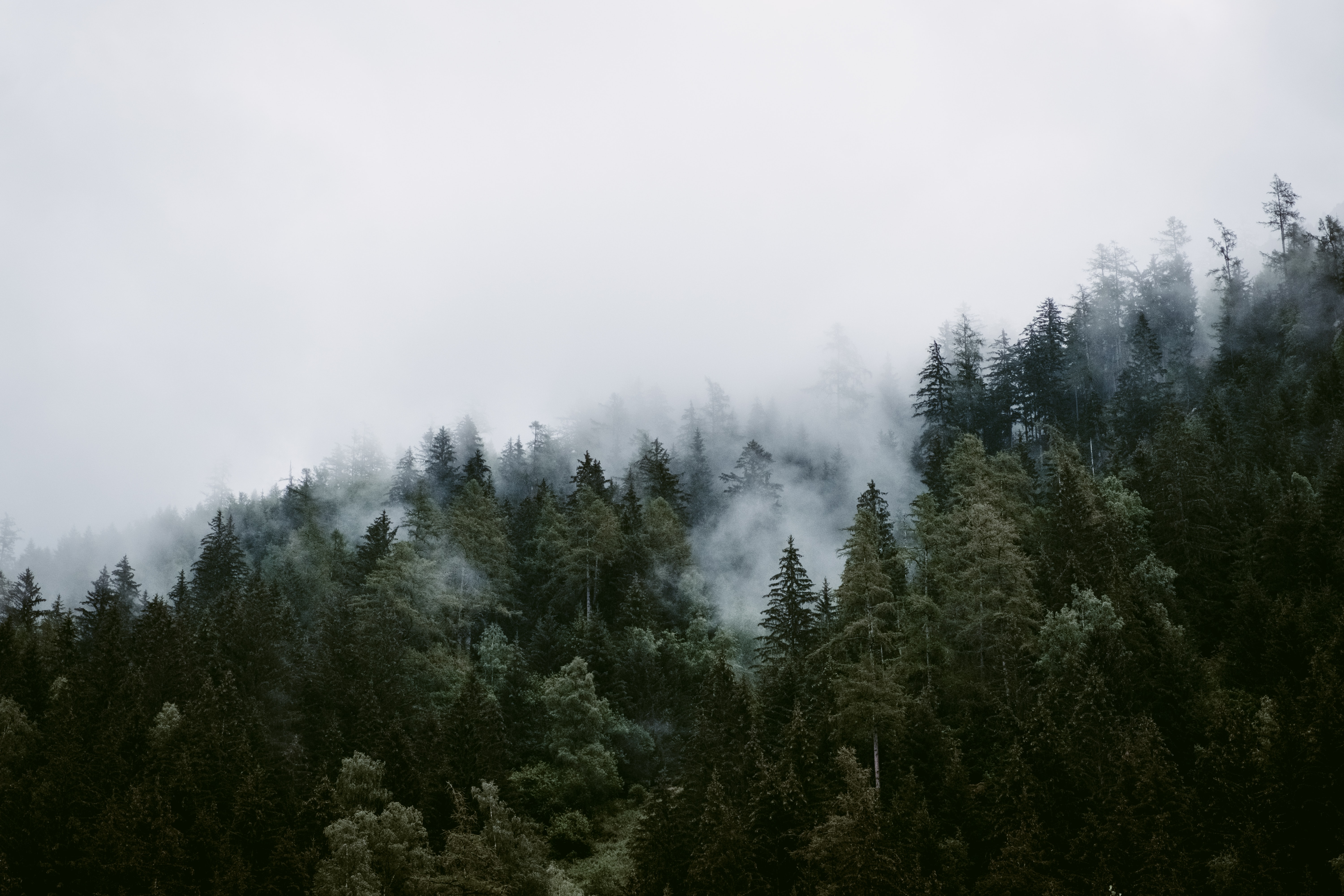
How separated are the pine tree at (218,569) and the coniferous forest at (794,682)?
516 millimetres

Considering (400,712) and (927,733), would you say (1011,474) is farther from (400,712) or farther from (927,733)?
(400,712)

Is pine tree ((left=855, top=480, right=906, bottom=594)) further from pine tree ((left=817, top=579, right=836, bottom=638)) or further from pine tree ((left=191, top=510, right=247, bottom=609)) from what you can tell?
pine tree ((left=191, top=510, right=247, bottom=609))

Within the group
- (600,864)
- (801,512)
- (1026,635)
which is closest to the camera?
(1026,635)

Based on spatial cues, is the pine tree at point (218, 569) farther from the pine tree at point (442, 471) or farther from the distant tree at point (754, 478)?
the distant tree at point (754, 478)

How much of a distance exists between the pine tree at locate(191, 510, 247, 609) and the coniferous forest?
1.69ft

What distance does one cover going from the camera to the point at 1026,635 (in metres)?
58.7

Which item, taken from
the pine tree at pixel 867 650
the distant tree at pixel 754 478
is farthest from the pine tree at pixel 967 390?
the pine tree at pixel 867 650

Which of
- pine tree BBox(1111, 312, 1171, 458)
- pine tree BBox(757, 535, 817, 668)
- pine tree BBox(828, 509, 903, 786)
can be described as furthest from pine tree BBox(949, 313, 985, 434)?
pine tree BBox(828, 509, 903, 786)

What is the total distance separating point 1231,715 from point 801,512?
201 feet

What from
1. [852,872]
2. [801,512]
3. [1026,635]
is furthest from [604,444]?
[852,872]

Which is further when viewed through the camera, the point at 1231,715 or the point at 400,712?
the point at 400,712

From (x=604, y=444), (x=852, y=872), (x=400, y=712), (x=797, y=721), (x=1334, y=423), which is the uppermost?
(x=604, y=444)

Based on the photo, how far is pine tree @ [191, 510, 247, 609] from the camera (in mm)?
98625

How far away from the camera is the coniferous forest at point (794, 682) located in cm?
4772
